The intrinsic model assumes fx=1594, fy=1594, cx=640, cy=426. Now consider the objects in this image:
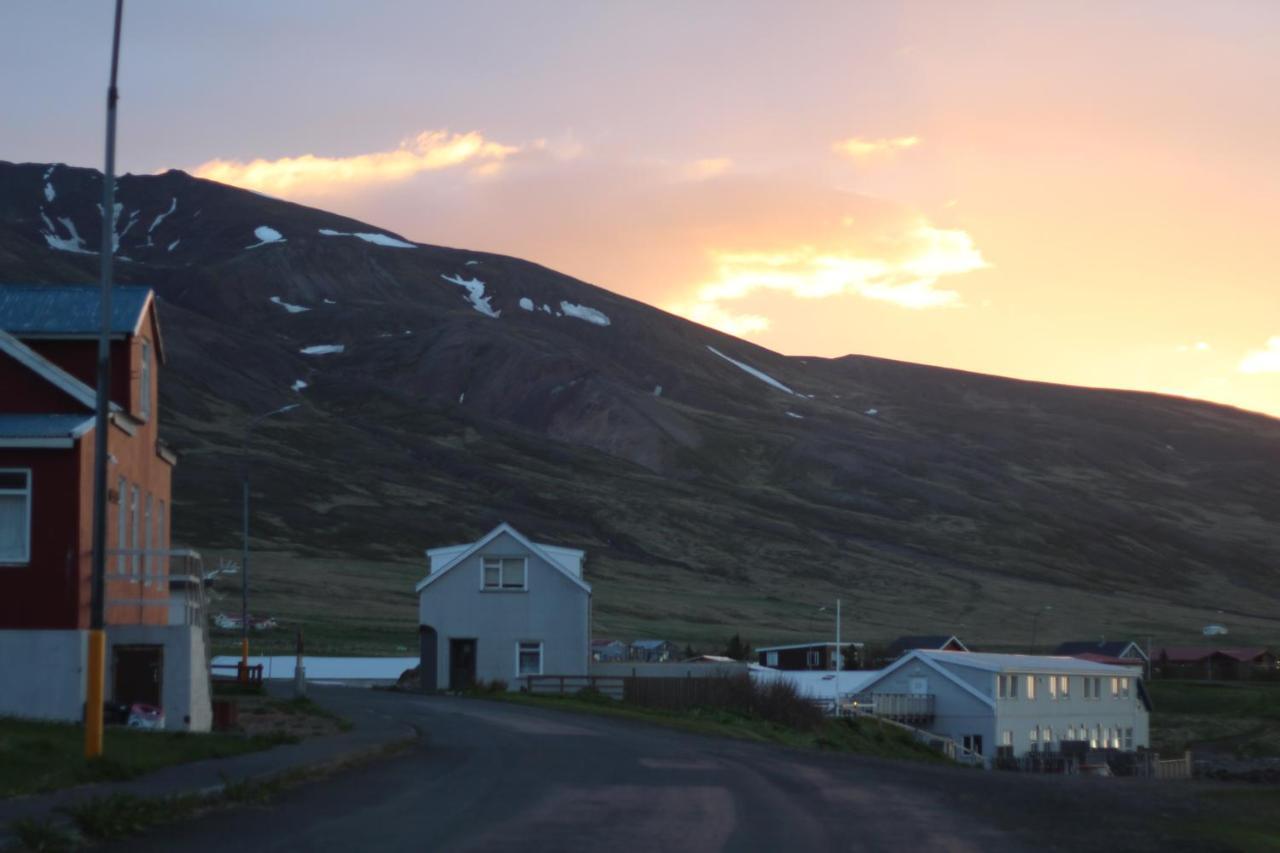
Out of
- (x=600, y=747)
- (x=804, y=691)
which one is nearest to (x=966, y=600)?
(x=804, y=691)

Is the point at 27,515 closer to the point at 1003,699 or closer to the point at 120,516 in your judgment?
the point at 120,516

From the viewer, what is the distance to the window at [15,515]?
27.9 m

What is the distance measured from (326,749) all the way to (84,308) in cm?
1148

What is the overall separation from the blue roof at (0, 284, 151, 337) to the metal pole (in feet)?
32.6

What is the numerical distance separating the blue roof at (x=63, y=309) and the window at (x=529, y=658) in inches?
1252

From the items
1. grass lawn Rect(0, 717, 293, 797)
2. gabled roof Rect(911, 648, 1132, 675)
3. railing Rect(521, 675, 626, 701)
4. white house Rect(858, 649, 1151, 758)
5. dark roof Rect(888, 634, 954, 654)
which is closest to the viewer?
grass lawn Rect(0, 717, 293, 797)

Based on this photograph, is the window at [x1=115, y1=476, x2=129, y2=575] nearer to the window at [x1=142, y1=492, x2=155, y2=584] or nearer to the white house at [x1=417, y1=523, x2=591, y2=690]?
the window at [x1=142, y1=492, x2=155, y2=584]

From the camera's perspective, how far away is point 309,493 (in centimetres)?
17100

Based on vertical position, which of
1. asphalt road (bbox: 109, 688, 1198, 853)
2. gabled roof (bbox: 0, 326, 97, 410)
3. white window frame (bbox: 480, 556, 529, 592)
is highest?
gabled roof (bbox: 0, 326, 97, 410)

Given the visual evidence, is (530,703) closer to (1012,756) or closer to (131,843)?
(1012,756)

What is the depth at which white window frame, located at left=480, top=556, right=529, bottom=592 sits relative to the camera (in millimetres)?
61938

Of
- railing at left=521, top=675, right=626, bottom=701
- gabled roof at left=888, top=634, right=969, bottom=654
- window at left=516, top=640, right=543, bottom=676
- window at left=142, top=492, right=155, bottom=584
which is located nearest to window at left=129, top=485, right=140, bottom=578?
window at left=142, top=492, right=155, bottom=584

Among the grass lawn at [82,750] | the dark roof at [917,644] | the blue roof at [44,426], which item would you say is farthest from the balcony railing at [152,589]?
the dark roof at [917,644]

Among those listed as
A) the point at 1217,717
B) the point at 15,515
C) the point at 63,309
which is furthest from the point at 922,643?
the point at 15,515
